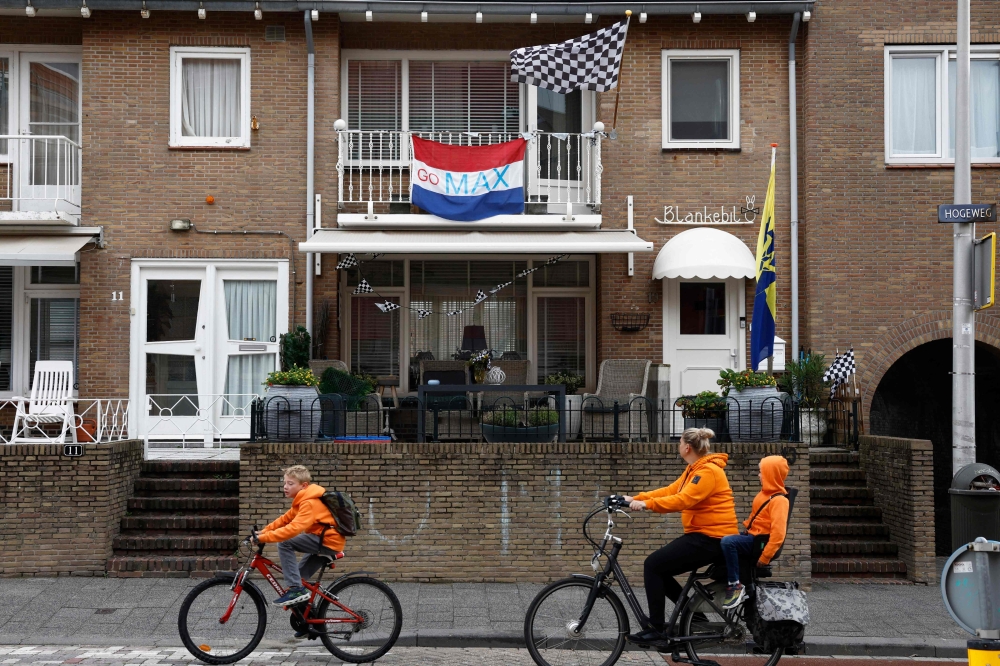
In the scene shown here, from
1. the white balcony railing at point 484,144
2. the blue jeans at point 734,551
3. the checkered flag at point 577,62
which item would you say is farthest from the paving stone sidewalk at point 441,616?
the checkered flag at point 577,62

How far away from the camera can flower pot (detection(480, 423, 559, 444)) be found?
11.6 meters

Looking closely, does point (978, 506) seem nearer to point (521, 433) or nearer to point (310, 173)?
point (521, 433)

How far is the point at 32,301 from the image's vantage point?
50.1 ft

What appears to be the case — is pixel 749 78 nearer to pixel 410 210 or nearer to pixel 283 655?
pixel 410 210

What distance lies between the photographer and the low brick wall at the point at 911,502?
11.4 metres

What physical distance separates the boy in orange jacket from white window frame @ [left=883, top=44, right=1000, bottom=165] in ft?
33.9

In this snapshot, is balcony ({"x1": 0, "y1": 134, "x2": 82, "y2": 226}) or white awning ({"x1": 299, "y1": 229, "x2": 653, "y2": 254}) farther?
balcony ({"x1": 0, "y1": 134, "x2": 82, "y2": 226})

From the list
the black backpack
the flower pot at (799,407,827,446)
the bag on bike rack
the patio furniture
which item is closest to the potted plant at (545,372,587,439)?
the patio furniture

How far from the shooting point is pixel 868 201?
1462cm

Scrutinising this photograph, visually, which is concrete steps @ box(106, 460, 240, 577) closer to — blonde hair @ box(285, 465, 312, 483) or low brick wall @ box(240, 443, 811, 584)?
low brick wall @ box(240, 443, 811, 584)

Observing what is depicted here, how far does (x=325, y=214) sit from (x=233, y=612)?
778cm

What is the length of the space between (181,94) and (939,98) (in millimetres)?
10875

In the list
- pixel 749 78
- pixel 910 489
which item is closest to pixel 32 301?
pixel 749 78

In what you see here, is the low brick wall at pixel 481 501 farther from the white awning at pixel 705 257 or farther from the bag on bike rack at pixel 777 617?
the bag on bike rack at pixel 777 617
